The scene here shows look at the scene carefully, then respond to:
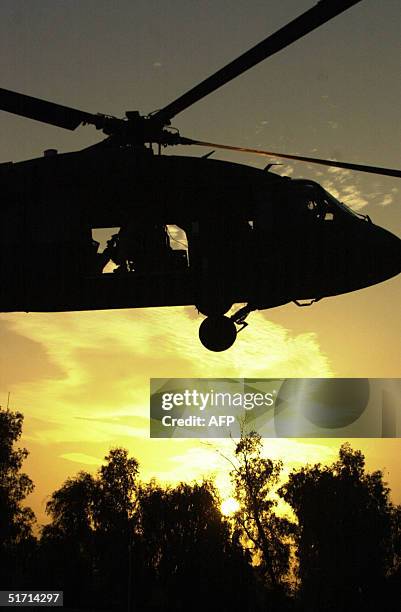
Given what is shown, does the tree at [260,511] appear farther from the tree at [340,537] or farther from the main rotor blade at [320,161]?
the main rotor blade at [320,161]

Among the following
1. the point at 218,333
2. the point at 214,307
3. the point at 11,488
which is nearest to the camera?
the point at 214,307

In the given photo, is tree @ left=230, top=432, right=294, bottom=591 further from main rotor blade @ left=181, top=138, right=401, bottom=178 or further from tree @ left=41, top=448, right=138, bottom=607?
main rotor blade @ left=181, top=138, right=401, bottom=178

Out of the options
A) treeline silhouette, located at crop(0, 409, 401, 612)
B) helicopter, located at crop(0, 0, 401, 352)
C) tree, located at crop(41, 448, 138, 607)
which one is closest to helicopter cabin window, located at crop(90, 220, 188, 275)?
helicopter, located at crop(0, 0, 401, 352)

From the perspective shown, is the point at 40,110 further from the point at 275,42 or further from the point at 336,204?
the point at 336,204

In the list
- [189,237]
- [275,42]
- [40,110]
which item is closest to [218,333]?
[189,237]

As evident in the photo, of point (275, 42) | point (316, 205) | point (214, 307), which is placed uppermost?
point (275, 42)

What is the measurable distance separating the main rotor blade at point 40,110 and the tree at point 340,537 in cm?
5448

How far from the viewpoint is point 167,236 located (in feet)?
53.5

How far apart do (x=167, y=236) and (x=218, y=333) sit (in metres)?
2.25

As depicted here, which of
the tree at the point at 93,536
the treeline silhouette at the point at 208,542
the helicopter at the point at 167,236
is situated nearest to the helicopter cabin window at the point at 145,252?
the helicopter at the point at 167,236

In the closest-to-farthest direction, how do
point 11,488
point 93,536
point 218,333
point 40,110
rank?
1. point 40,110
2. point 218,333
3. point 11,488
4. point 93,536

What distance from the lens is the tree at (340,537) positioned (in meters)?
63.6

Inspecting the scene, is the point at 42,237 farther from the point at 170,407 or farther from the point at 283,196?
the point at 170,407

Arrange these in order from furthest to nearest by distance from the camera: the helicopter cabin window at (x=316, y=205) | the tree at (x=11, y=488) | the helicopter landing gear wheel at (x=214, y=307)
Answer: the tree at (x=11, y=488) → the helicopter cabin window at (x=316, y=205) → the helicopter landing gear wheel at (x=214, y=307)
